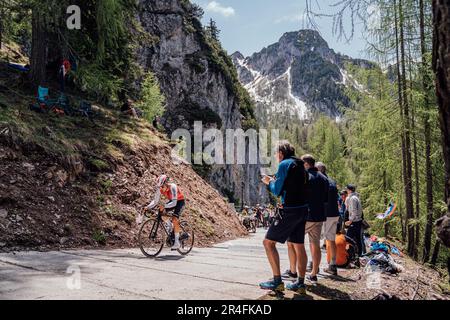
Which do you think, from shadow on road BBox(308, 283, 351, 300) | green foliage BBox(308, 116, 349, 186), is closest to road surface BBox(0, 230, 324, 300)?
shadow on road BBox(308, 283, 351, 300)

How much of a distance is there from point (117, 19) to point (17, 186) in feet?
A: 27.6

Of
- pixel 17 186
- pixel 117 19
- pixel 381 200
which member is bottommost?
pixel 381 200

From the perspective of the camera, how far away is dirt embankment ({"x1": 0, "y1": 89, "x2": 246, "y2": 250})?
8.10 metres

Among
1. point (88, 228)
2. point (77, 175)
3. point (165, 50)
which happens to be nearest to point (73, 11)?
point (77, 175)

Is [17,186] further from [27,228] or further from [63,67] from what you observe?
[63,67]

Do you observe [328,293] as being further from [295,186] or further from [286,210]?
[295,186]

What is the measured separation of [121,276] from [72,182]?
523cm

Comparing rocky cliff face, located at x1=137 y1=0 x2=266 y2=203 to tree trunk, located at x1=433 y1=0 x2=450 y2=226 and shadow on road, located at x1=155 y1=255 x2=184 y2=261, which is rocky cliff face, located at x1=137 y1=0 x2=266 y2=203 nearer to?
shadow on road, located at x1=155 y1=255 x2=184 y2=261

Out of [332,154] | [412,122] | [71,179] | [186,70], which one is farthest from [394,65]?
[186,70]

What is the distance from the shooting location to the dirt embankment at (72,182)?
8.10 metres

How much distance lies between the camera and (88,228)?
8.96 m

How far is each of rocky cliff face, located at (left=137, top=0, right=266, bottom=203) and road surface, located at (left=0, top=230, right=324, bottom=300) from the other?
169 feet

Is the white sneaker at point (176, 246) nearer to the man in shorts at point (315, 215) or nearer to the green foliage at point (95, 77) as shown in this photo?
the man in shorts at point (315, 215)
